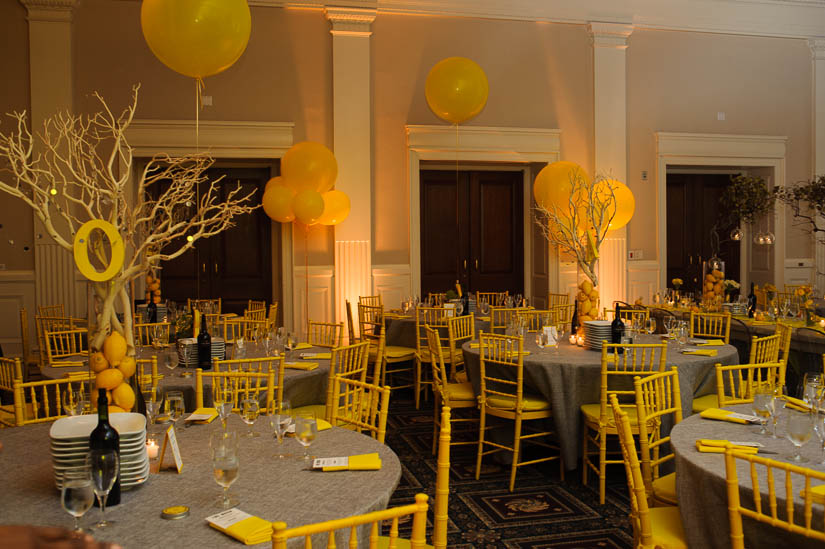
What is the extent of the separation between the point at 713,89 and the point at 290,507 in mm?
10884

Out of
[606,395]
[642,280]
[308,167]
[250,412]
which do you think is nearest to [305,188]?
[308,167]

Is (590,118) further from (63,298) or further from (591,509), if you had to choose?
(63,298)

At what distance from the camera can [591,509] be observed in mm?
4473

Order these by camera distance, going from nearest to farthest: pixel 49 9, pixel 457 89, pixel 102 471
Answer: pixel 102 471, pixel 457 89, pixel 49 9

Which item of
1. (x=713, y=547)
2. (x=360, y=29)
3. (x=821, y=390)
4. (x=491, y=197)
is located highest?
(x=360, y=29)

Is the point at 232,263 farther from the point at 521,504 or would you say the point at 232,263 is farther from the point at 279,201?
the point at 521,504

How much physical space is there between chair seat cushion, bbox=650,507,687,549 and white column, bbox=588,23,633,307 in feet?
25.3

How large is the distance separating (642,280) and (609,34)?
12.6 ft

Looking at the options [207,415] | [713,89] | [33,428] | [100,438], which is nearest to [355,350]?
[207,415]

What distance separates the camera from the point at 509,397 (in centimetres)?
508

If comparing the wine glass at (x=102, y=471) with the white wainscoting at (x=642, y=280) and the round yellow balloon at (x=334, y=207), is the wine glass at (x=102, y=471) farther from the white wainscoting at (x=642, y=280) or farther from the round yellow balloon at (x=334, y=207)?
the white wainscoting at (x=642, y=280)

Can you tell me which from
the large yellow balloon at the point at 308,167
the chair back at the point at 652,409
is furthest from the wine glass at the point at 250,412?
the large yellow balloon at the point at 308,167

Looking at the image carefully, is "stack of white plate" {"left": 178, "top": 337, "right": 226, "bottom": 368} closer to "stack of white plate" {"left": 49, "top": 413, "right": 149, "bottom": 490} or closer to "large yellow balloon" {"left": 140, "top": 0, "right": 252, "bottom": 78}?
"large yellow balloon" {"left": 140, "top": 0, "right": 252, "bottom": 78}

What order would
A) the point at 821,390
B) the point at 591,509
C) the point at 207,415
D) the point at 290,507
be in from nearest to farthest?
the point at 290,507 → the point at 821,390 → the point at 207,415 → the point at 591,509
